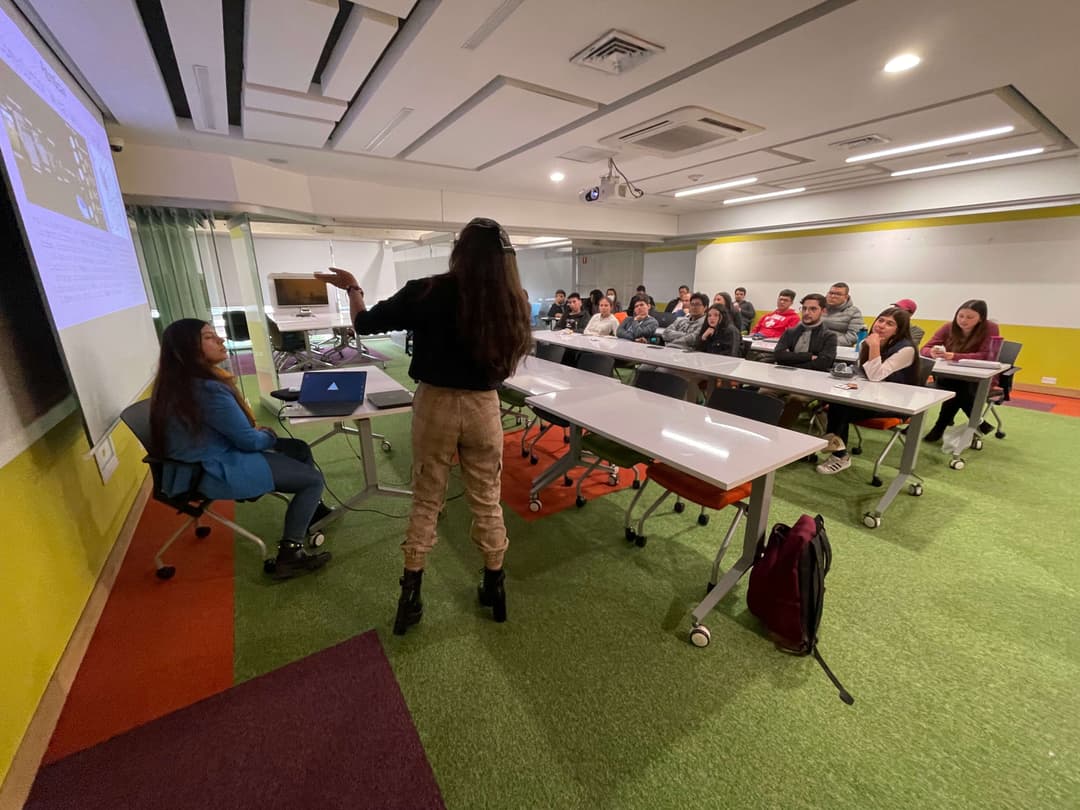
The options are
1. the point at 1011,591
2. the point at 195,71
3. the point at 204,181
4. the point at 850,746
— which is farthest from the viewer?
the point at 204,181

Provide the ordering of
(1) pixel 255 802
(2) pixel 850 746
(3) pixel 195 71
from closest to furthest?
(1) pixel 255 802
(2) pixel 850 746
(3) pixel 195 71

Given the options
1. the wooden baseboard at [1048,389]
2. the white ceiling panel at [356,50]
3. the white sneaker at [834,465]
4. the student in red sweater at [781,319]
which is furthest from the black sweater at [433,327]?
the wooden baseboard at [1048,389]

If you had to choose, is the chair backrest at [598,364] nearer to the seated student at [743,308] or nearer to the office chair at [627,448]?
the office chair at [627,448]

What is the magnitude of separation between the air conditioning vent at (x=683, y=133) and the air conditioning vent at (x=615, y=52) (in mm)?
949

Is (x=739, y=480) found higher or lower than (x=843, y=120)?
lower

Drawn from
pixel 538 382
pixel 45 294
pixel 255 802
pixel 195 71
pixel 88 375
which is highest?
pixel 195 71

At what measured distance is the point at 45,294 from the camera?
1521 millimetres

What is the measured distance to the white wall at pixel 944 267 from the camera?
5.38m

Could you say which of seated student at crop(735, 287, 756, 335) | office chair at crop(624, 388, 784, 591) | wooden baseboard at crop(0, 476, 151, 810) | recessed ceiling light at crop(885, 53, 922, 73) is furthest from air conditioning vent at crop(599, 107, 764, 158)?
wooden baseboard at crop(0, 476, 151, 810)

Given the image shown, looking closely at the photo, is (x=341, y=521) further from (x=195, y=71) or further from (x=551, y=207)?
(x=551, y=207)

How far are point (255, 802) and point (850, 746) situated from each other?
1.87 meters

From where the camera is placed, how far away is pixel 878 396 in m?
2.71

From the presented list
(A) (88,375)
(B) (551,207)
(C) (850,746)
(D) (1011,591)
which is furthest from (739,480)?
(B) (551,207)

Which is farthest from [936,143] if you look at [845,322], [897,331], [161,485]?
[161,485]
